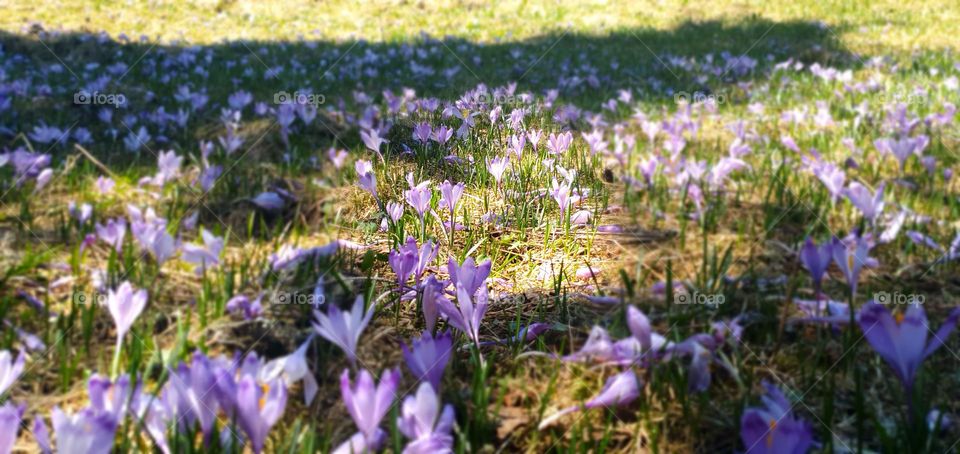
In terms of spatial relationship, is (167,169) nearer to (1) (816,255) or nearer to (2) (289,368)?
(2) (289,368)

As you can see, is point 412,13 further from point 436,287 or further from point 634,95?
point 436,287

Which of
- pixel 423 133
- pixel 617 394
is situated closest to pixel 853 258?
pixel 617 394

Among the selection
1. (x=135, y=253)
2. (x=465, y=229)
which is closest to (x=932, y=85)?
(x=465, y=229)

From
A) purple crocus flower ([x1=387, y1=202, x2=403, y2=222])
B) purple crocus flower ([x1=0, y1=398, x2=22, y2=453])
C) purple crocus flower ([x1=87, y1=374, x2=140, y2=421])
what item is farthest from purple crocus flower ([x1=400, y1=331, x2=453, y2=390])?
purple crocus flower ([x1=387, y1=202, x2=403, y2=222])

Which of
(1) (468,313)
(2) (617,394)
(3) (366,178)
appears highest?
(3) (366,178)

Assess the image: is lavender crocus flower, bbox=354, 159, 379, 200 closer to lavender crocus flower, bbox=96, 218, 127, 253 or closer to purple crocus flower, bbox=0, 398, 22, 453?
lavender crocus flower, bbox=96, 218, 127, 253

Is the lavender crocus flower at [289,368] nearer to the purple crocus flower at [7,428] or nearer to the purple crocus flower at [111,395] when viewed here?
the purple crocus flower at [111,395]
